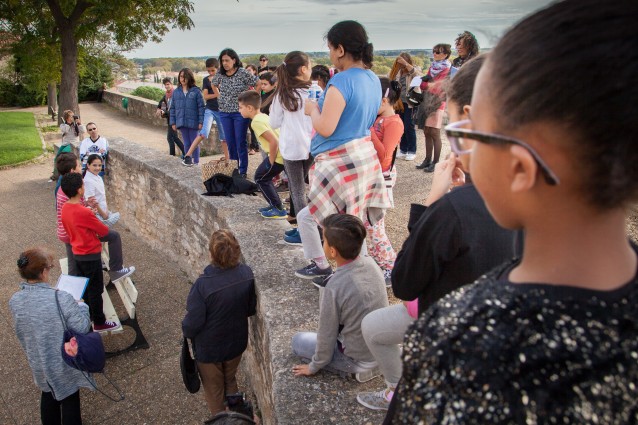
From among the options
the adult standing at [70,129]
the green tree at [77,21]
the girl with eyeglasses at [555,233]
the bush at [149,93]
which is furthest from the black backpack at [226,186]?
the bush at [149,93]

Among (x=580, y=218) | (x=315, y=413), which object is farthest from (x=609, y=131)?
(x=315, y=413)

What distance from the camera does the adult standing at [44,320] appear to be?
12.5 feet

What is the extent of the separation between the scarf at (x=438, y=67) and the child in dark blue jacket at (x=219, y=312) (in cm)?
444

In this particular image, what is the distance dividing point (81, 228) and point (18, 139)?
48.3 feet

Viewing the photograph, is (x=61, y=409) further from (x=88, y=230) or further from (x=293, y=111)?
(x=293, y=111)

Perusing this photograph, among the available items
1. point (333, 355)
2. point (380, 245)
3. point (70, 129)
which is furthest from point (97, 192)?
point (70, 129)

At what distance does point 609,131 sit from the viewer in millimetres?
679

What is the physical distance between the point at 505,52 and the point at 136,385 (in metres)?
5.55

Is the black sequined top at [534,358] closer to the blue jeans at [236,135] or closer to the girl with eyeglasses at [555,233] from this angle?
the girl with eyeglasses at [555,233]

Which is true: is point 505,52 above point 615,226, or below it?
above

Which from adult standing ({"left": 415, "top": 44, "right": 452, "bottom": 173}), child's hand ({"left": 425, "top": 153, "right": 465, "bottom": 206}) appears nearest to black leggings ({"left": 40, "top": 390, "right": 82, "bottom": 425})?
child's hand ({"left": 425, "top": 153, "right": 465, "bottom": 206})

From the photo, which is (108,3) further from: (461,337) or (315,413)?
(461,337)

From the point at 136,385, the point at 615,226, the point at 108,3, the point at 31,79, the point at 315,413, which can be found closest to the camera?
the point at 615,226

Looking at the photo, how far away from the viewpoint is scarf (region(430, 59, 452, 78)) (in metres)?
6.99
